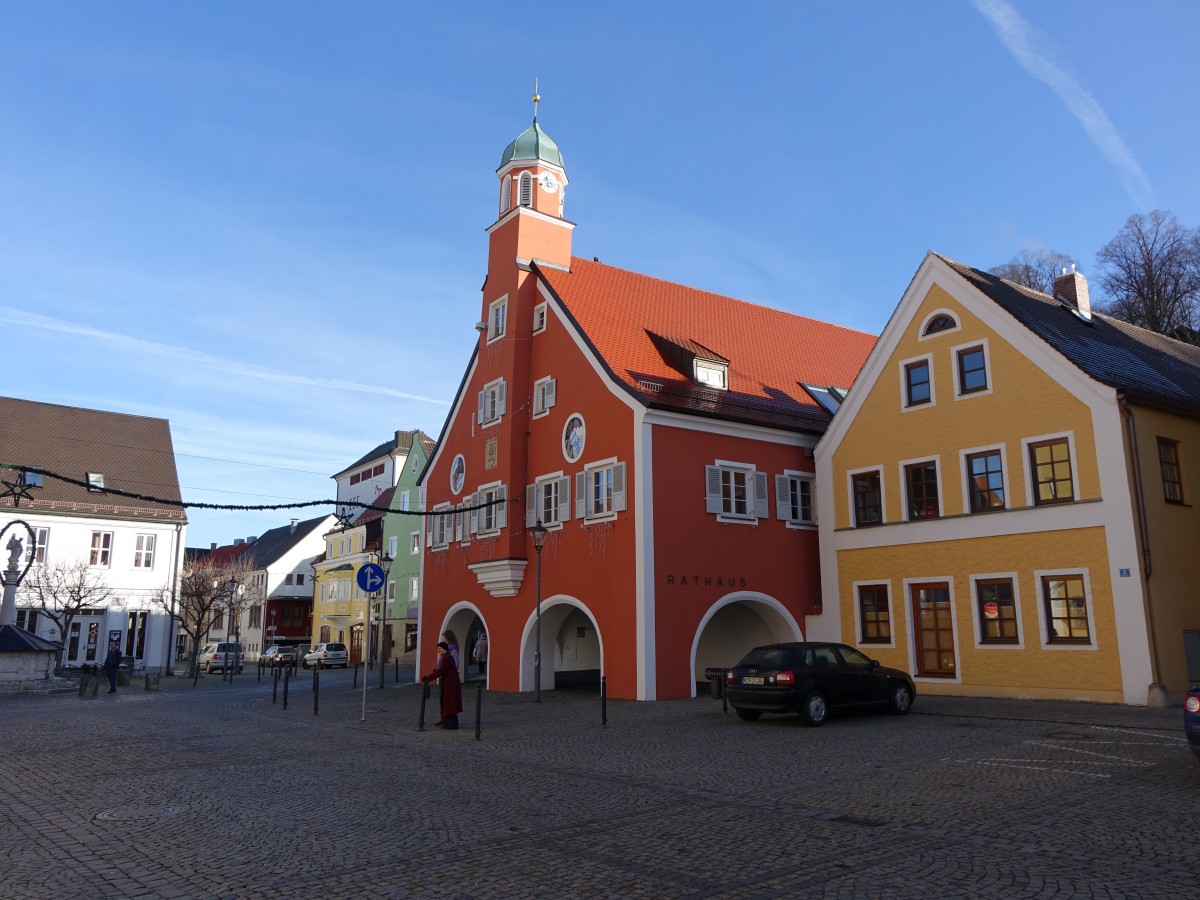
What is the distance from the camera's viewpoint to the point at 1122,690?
2012 centimetres

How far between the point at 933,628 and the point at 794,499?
6.10 m

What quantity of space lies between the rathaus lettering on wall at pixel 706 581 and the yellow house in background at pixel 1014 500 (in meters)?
2.62

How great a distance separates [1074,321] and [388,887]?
24.5 metres

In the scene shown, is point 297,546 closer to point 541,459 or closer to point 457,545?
point 457,545

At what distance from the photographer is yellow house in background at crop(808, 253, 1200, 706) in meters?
20.7

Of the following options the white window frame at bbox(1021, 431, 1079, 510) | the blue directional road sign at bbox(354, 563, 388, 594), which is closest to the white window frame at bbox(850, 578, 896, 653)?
the white window frame at bbox(1021, 431, 1079, 510)

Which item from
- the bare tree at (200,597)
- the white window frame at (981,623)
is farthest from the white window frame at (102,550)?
the white window frame at (981,623)

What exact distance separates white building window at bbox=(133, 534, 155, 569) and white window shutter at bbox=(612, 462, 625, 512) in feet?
113

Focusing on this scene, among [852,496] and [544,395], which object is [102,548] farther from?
[852,496]

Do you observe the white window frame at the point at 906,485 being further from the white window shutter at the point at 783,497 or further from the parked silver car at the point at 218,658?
the parked silver car at the point at 218,658

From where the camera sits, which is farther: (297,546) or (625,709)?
(297,546)

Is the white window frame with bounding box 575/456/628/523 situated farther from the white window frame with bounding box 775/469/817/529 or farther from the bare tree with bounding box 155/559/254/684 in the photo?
the bare tree with bounding box 155/559/254/684

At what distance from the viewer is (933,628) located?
79.6 feet

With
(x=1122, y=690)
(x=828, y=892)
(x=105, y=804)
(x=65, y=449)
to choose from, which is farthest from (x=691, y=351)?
(x=65, y=449)
